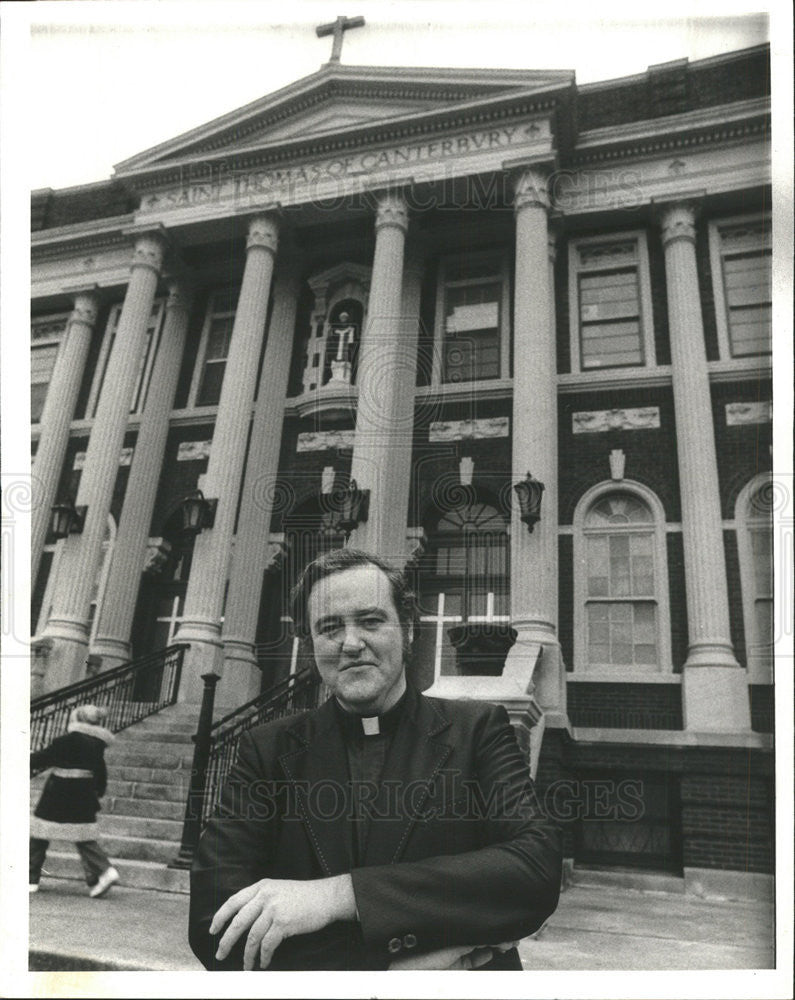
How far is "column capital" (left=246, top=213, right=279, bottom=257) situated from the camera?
10.6m

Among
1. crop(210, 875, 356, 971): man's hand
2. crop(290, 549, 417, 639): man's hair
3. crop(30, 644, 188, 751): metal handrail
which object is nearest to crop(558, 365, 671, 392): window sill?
crop(30, 644, 188, 751): metal handrail

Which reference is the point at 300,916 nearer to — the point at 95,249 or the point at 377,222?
the point at 377,222

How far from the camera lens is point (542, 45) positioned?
226 inches

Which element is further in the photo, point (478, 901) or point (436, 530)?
point (436, 530)

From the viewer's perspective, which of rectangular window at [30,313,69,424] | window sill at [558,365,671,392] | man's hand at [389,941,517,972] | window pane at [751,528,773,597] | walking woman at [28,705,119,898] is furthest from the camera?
rectangular window at [30,313,69,424]

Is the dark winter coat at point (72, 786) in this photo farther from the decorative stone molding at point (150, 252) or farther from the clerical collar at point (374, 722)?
the decorative stone molding at point (150, 252)

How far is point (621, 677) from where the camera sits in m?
8.60

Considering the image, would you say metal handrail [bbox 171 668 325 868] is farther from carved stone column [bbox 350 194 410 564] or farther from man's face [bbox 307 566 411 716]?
man's face [bbox 307 566 411 716]

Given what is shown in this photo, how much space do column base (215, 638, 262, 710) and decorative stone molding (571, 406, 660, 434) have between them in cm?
503

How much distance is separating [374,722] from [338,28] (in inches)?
193

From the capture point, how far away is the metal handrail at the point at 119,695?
8.02m

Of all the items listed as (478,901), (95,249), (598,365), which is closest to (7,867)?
(478,901)

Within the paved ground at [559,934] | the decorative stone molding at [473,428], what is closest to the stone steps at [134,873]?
the paved ground at [559,934]

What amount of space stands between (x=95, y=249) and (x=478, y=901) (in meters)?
11.8
